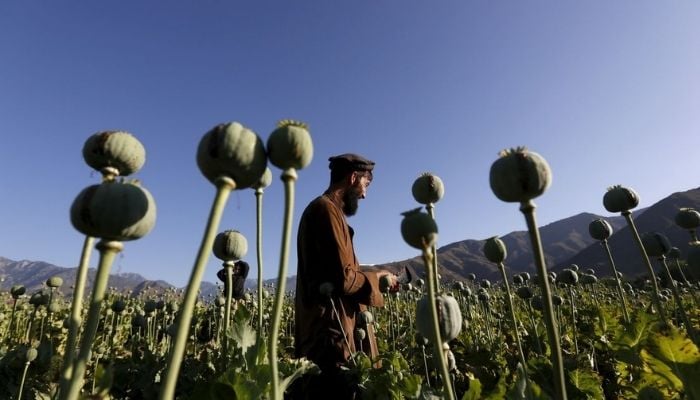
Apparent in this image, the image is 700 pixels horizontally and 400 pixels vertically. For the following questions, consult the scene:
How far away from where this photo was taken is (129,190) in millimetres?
1179

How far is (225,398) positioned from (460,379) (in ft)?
9.51

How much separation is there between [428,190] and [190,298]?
1580 millimetres

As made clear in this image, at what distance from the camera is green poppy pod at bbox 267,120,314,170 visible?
127 cm

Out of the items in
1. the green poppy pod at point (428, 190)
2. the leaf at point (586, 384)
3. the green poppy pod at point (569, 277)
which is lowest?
the leaf at point (586, 384)

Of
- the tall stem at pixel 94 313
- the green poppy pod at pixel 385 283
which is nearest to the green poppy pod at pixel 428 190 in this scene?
the tall stem at pixel 94 313

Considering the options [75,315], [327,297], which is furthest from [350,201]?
[75,315]

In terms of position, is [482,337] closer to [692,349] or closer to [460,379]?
[460,379]

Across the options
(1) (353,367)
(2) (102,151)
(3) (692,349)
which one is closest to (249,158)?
(2) (102,151)

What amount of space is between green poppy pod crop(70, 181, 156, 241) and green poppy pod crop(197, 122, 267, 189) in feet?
0.68

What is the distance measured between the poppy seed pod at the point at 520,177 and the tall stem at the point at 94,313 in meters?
1.15

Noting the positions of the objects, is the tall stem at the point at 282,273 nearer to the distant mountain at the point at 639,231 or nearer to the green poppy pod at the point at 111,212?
the green poppy pod at the point at 111,212

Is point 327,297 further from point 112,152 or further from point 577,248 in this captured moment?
point 577,248

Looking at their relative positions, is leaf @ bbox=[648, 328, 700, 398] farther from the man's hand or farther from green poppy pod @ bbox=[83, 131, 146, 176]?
the man's hand

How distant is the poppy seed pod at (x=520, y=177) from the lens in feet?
4.38
